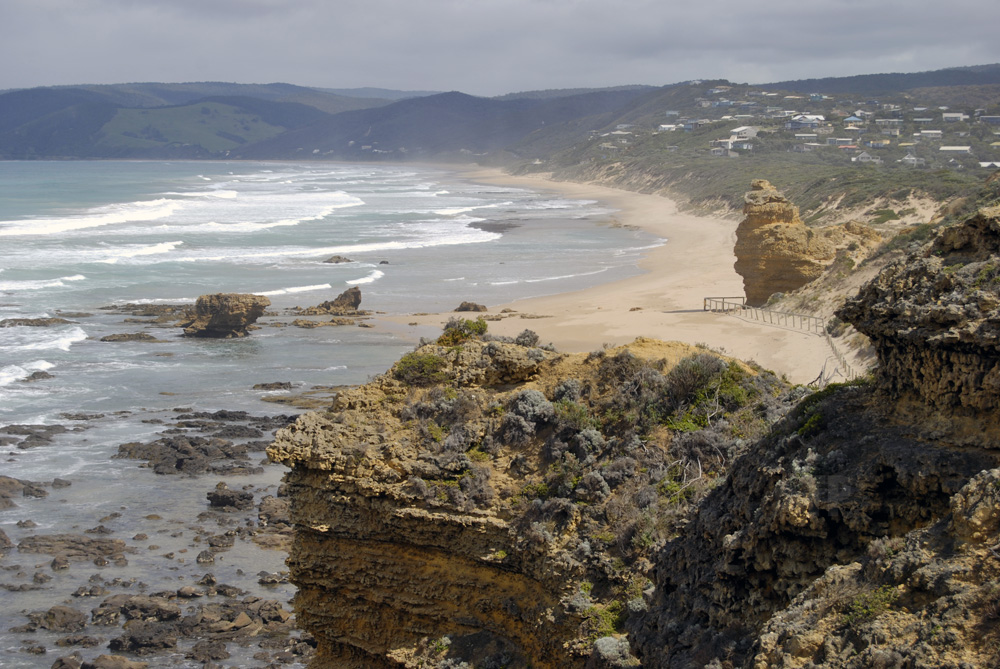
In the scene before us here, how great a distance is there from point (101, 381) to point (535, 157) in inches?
5561

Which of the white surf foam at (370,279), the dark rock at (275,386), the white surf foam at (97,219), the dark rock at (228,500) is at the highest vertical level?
the white surf foam at (97,219)

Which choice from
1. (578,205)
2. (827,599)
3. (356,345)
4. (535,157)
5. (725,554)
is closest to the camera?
(827,599)

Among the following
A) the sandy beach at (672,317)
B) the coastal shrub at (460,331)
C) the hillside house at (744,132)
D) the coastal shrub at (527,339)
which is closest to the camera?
the coastal shrub at (460,331)

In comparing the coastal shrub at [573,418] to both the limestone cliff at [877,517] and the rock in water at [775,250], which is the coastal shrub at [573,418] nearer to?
the limestone cliff at [877,517]

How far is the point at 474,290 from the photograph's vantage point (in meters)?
39.8

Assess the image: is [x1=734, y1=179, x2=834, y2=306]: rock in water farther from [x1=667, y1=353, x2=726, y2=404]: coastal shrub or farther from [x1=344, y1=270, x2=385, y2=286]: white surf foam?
[x1=667, y1=353, x2=726, y2=404]: coastal shrub

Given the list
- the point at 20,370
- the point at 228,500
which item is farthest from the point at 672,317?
the point at 20,370

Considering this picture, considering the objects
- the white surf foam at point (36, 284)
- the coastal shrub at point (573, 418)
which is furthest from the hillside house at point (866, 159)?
the coastal shrub at point (573, 418)

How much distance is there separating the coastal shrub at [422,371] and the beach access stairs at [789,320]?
989cm

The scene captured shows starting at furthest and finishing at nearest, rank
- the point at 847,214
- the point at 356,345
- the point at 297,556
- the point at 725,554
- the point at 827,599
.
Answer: the point at 847,214 → the point at 356,345 → the point at 297,556 → the point at 725,554 → the point at 827,599

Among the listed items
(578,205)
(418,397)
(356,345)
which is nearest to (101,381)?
(356,345)

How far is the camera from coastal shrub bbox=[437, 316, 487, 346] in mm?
11016

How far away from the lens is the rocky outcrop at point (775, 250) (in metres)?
29.7

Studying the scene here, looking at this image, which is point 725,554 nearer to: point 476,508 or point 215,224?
point 476,508
